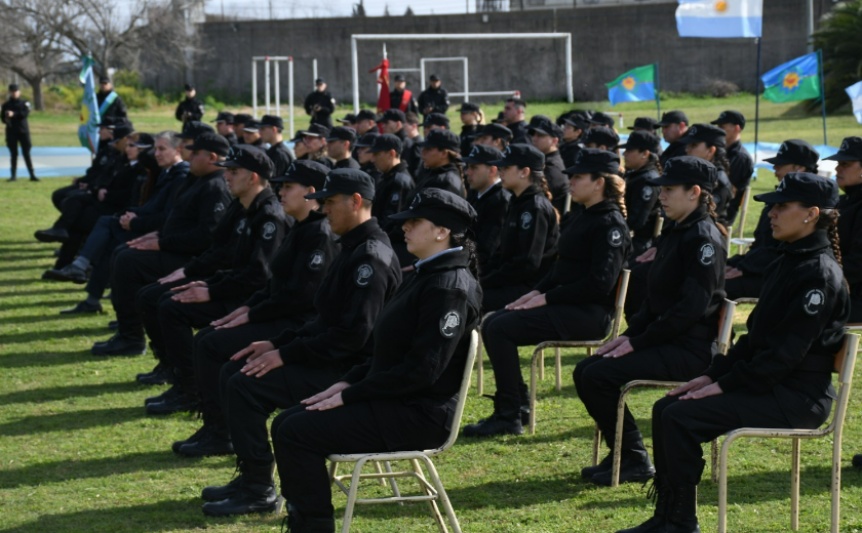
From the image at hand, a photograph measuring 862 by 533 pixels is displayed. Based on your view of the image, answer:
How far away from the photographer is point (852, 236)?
739 centimetres

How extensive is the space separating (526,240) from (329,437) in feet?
10.4

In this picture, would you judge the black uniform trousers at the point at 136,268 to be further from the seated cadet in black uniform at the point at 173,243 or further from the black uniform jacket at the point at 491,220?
the black uniform jacket at the point at 491,220

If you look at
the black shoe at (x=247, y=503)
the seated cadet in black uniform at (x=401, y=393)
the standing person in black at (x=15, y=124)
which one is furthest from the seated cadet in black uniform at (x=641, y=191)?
the standing person in black at (x=15, y=124)

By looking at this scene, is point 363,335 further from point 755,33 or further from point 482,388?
point 755,33

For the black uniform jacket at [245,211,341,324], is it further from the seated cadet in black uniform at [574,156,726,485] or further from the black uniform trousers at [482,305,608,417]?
the seated cadet in black uniform at [574,156,726,485]

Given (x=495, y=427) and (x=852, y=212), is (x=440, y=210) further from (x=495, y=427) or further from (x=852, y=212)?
(x=852, y=212)

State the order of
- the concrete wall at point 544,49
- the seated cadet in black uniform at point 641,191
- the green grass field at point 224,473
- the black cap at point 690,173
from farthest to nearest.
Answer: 1. the concrete wall at point 544,49
2. the seated cadet in black uniform at point 641,191
3. the black cap at point 690,173
4. the green grass field at point 224,473

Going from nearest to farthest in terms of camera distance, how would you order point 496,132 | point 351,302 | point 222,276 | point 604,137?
point 351,302 < point 222,276 < point 604,137 < point 496,132

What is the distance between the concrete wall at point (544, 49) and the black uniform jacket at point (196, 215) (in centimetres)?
3108

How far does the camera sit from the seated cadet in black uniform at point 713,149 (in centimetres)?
986

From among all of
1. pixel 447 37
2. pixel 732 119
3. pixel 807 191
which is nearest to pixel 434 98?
pixel 447 37

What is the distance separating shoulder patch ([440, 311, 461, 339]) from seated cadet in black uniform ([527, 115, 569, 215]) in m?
5.66

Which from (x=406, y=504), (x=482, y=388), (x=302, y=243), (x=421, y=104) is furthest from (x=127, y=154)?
(x=421, y=104)

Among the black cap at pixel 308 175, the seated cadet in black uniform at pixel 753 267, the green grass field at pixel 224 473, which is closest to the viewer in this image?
the green grass field at pixel 224 473
